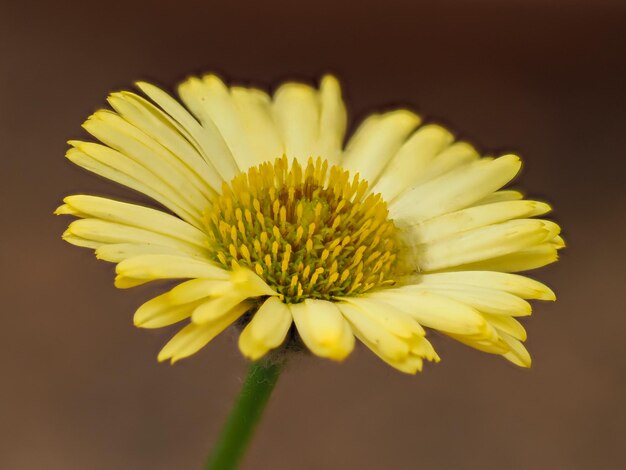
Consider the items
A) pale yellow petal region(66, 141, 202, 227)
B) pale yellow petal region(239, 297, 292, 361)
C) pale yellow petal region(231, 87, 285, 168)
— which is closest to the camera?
pale yellow petal region(239, 297, 292, 361)

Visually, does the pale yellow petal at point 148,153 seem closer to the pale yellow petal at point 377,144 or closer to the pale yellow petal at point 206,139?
the pale yellow petal at point 206,139

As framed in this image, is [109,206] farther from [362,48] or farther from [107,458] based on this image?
[362,48]

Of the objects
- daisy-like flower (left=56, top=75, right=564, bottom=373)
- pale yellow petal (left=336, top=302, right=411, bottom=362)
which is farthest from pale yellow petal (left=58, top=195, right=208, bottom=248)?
pale yellow petal (left=336, top=302, right=411, bottom=362)

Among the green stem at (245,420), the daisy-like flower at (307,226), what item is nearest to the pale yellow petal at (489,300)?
the daisy-like flower at (307,226)

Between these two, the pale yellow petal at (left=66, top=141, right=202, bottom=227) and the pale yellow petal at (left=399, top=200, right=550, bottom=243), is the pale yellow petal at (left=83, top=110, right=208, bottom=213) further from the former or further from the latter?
the pale yellow petal at (left=399, top=200, right=550, bottom=243)

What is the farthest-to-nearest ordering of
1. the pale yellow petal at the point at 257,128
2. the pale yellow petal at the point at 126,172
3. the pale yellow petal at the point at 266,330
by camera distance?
the pale yellow petal at the point at 257,128
the pale yellow petal at the point at 126,172
the pale yellow petal at the point at 266,330

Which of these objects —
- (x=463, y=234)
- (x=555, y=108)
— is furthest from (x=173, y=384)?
(x=555, y=108)

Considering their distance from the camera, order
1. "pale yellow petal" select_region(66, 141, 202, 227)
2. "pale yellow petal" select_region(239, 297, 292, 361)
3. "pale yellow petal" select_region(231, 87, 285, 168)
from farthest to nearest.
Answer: "pale yellow petal" select_region(231, 87, 285, 168)
"pale yellow petal" select_region(66, 141, 202, 227)
"pale yellow petal" select_region(239, 297, 292, 361)
